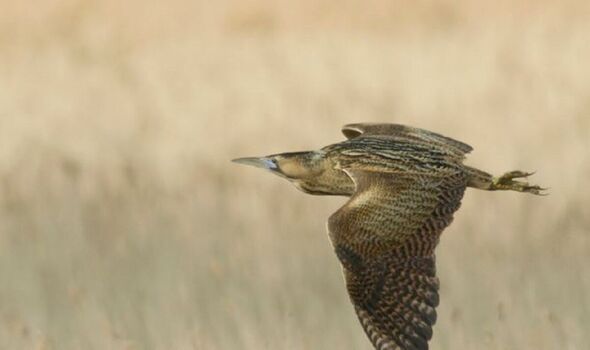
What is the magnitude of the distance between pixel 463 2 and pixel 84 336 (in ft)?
26.3

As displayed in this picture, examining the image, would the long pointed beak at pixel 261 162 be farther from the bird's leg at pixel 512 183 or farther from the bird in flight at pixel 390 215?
the bird's leg at pixel 512 183

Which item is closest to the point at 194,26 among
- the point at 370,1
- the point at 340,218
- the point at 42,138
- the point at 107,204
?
the point at 370,1

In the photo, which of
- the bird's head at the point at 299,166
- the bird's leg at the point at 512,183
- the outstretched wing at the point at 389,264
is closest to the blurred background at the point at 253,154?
the bird's leg at the point at 512,183

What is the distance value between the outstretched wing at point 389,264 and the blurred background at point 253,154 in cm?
80

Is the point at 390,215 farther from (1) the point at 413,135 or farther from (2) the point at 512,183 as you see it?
(1) the point at 413,135

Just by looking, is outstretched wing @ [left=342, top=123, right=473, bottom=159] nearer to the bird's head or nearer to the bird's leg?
the bird's leg

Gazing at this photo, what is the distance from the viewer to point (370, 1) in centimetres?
1656

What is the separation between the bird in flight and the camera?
7.09 meters

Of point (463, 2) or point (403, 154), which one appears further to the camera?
point (463, 2)

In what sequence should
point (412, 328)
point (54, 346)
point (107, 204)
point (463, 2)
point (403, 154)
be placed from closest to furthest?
point (412, 328)
point (403, 154)
point (54, 346)
point (107, 204)
point (463, 2)

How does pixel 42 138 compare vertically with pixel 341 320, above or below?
above

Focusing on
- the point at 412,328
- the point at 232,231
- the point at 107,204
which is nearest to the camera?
the point at 412,328

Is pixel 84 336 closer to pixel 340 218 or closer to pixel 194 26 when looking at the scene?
pixel 340 218

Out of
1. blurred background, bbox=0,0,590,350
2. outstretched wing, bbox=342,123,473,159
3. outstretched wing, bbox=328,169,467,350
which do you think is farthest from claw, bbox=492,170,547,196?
outstretched wing, bbox=328,169,467,350
